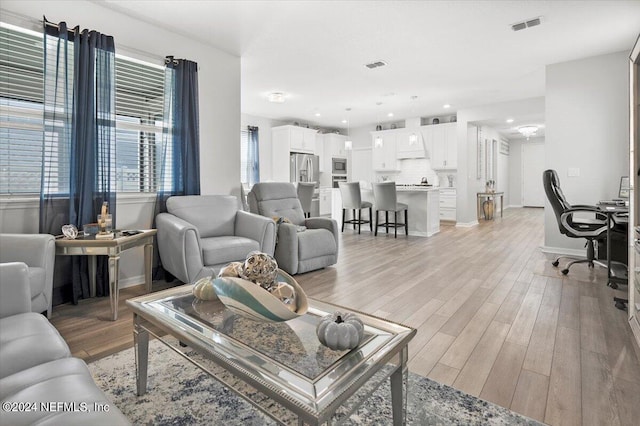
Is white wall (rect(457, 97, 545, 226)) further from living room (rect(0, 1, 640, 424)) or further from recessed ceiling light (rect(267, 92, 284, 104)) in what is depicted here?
recessed ceiling light (rect(267, 92, 284, 104))

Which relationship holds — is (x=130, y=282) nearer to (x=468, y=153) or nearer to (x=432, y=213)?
(x=432, y=213)

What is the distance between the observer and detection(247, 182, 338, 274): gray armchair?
3662mm

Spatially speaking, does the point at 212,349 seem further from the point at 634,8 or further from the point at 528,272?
the point at 634,8

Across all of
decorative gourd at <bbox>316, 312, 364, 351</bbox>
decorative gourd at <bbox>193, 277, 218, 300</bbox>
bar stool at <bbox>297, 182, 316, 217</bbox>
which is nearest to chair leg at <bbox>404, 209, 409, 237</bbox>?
bar stool at <bbox>297, 182, 316, 217</bbox>

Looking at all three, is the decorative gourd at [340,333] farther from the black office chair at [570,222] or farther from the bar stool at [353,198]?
the bar stool at [353,198]

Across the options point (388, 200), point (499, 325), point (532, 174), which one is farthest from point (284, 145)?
point (532, 174)

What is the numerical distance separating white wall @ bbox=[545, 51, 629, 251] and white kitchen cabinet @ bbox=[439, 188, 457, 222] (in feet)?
11.8

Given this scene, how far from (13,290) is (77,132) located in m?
1.92

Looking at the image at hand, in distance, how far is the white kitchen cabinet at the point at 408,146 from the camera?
8539 millimetres

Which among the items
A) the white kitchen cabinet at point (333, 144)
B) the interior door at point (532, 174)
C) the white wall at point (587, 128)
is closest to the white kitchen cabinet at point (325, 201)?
the white kitchen cabinet at point (333, 144)

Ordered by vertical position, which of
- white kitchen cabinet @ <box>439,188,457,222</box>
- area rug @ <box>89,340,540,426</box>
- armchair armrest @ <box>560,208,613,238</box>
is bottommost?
area rug @ <box>89,340,540,426</box>

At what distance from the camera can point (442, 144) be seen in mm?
8312

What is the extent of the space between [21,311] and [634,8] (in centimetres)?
519

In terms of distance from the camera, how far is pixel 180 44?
12.5 feet
